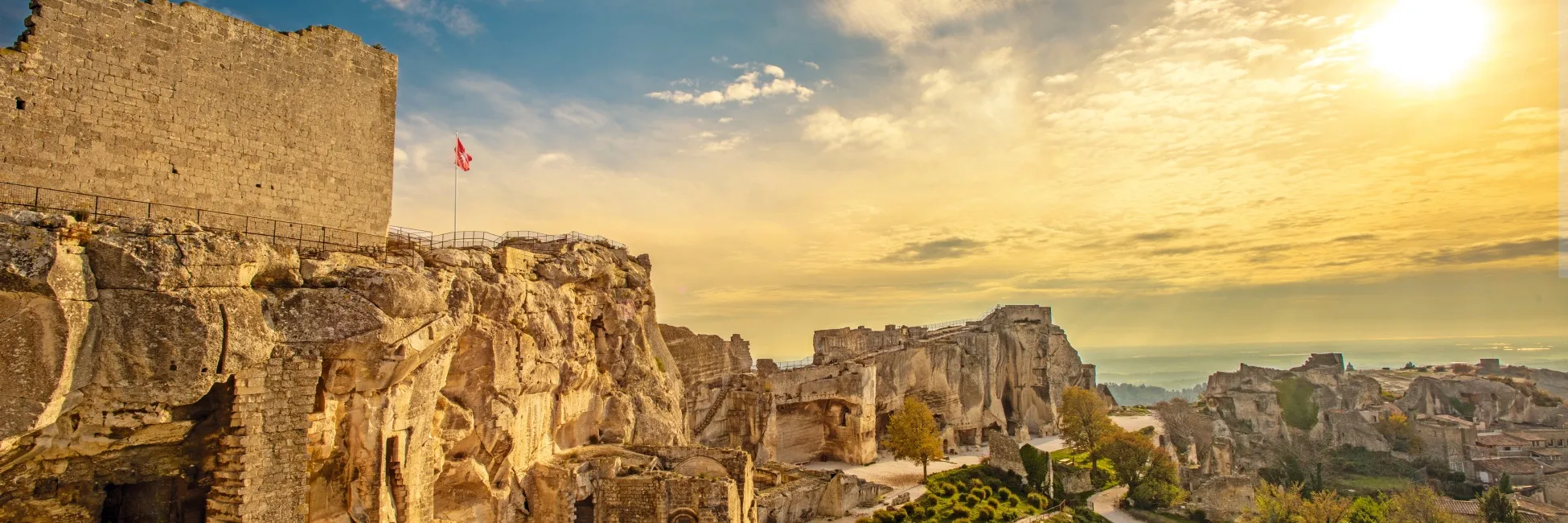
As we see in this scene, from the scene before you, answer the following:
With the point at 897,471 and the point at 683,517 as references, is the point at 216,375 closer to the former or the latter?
the point at 683,517

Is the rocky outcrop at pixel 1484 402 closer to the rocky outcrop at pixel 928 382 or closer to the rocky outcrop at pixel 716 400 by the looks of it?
the rocky outcrop at pixel 928 382

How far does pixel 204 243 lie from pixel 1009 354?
156 feet

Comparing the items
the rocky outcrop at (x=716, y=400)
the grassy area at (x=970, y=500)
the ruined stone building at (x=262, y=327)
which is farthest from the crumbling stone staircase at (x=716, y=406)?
the ruined stone building at (x=262, y=327)

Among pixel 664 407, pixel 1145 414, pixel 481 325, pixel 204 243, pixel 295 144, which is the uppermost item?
pixel 295 144

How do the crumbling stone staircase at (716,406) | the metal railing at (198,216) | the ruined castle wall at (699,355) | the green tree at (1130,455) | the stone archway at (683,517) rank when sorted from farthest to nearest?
1. the green tree at (1130,455)
2. the ruined castle wall at (699,355)
3. the crumbling stone staircase at (716,406)
4. the stone archway at (683,517)
5. the metal railing at (198,216)

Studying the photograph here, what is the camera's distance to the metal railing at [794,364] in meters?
39.8

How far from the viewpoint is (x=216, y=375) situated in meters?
11.7

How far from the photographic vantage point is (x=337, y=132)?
1705cm

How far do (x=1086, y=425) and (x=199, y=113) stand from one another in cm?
4129

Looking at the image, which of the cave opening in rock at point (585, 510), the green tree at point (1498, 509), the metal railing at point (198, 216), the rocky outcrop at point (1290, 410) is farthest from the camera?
the rocky outcrop at point (1290, 410)

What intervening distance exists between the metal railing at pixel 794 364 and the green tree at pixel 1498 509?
29390 millimetres

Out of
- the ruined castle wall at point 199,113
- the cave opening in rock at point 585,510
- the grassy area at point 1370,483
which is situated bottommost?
the grassy area at point 1370,483

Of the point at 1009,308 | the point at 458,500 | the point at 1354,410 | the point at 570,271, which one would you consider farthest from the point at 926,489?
the point at 1354,410

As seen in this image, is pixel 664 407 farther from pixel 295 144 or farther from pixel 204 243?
pixel 204 243
